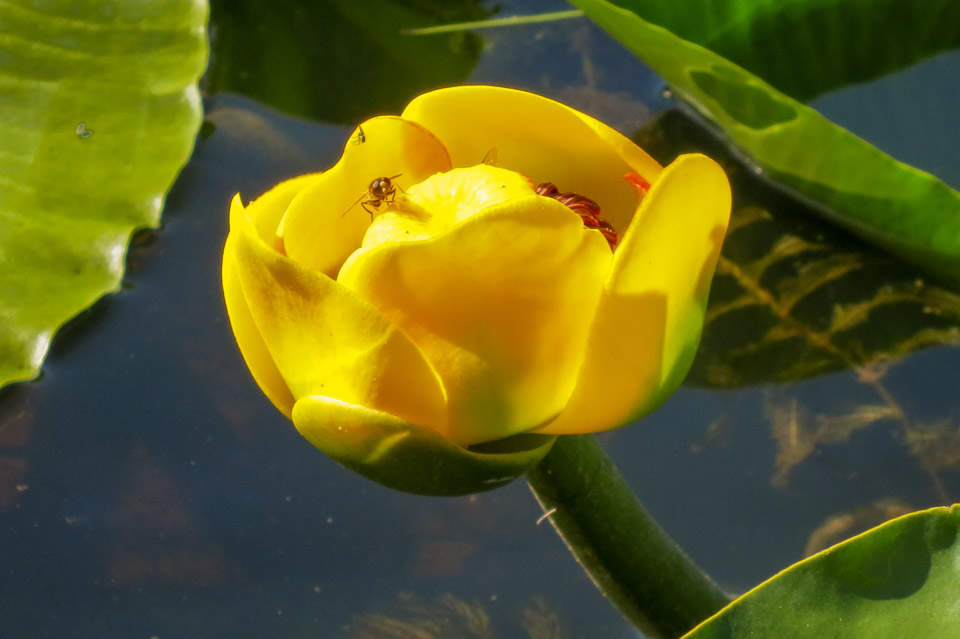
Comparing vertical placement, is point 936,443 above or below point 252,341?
below

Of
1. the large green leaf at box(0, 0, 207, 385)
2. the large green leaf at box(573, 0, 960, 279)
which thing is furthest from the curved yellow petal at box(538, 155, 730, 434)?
the large green leaf at box(0, 0, 207, 385)

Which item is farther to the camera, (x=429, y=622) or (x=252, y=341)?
(x=429, y=622)

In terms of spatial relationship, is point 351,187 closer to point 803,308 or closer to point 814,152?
point 814,152

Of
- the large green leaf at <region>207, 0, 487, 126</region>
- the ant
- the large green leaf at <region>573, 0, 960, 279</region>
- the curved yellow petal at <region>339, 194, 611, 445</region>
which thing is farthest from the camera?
the large green leaf at <region>207, 0, 487, 126</region>

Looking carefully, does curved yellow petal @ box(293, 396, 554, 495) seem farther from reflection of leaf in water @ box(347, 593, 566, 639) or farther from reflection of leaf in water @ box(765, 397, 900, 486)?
reflection of leaf in water @ box(765, 397, 900, 486)

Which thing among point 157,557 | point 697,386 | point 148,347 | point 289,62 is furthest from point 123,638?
point 289,62

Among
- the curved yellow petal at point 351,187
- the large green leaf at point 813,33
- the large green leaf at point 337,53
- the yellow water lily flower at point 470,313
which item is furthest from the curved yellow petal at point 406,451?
the large green leaf at point 337,53

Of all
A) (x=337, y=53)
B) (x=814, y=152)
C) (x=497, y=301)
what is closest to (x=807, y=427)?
(x=814, y=152)

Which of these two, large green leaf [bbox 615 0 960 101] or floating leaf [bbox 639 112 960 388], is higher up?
large green leaf [bbox 615 0 960 101]
